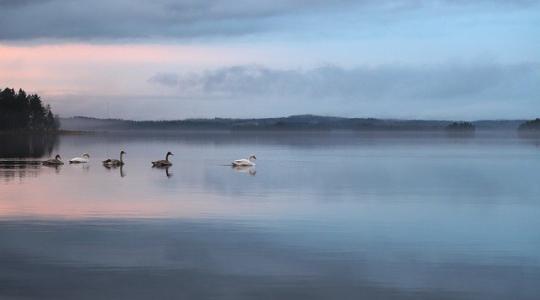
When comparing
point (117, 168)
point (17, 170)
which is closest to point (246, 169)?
point (117, 168)

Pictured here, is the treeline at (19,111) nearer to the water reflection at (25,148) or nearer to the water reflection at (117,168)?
the water reflection at (25,148)

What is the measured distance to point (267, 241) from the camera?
14.8 metres

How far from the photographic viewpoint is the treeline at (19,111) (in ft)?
381

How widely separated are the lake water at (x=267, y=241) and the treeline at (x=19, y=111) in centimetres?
9385

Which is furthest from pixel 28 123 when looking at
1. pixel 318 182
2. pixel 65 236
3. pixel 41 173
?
pixel 65 236

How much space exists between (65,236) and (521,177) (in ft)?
78.2

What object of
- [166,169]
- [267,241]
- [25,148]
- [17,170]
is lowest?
[267,241]

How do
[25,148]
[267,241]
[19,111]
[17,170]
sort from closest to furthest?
1. [267,241]
2. [17,170]
3. [25,148]
4. [19,111]

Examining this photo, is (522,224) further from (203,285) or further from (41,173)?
(41,173)

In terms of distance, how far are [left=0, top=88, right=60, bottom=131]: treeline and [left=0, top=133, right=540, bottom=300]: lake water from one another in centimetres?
9385

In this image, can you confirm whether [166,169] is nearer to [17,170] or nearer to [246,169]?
[246,169]

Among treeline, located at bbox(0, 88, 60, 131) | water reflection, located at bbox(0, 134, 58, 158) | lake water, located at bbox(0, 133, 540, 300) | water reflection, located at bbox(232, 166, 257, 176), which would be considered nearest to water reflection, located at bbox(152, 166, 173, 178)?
water reflection, located at bbox(232, 166, 257, 176)

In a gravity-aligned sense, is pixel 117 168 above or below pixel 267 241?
above

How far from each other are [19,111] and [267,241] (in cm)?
11163
